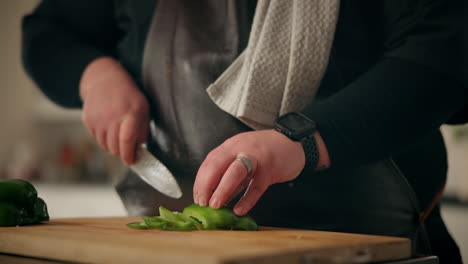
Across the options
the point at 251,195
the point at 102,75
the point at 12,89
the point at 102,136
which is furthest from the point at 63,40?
the point at 12,89

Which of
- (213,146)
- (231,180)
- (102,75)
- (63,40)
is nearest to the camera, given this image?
(231,180)

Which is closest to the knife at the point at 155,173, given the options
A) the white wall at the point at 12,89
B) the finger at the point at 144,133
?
the finger at the point at 144,133

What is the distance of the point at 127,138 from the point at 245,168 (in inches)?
12.2

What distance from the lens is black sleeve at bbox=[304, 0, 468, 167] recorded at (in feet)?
2.67

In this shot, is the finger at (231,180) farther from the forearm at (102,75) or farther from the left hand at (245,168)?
the forearm at (102,75)

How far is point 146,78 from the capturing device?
1.05 m

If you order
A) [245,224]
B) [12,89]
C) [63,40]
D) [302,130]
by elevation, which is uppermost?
[63,40]

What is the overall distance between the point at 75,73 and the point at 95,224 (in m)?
0.41

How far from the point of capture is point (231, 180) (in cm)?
72

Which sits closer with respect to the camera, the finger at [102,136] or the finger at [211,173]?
the finger at [211,173]

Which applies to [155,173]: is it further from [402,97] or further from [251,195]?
[402,97]

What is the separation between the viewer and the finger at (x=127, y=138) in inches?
38.0

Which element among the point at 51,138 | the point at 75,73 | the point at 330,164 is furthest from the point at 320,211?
the point at 51,138

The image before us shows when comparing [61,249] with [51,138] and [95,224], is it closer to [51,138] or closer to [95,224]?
[95,224]
